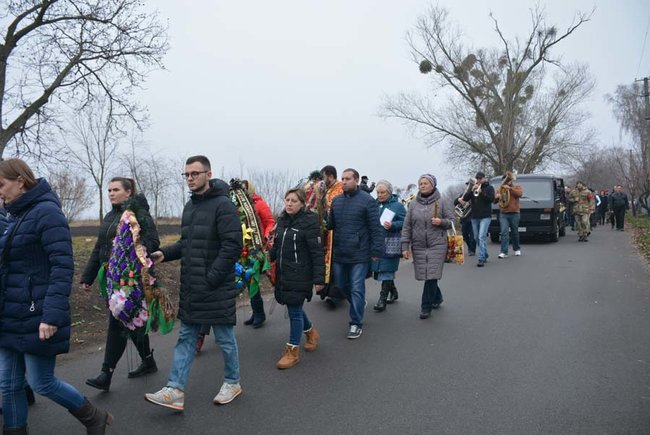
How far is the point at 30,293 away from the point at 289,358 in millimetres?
2456

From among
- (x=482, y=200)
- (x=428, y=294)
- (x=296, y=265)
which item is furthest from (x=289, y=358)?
(x=482, y=200)

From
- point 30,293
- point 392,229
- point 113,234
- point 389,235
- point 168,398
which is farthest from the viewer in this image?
point 389,235

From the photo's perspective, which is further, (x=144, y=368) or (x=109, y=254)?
(x=144, y=368)

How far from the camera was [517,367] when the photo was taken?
4504 mm

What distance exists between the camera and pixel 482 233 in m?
10.8

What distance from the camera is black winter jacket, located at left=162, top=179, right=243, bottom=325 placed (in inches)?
150

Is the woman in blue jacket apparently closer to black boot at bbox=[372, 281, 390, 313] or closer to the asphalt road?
the asphalt road

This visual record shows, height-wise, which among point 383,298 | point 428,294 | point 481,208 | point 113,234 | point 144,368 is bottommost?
point 144,368

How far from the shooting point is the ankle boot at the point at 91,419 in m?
3.25

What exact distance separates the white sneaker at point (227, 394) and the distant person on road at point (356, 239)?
76.2 inches

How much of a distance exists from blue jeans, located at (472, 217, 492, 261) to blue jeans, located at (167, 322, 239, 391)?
777 cm

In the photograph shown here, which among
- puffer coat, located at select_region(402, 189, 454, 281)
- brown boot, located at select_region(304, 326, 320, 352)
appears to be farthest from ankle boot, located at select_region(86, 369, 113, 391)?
puffer coat, located at select_region(402, 189, 454, 281)

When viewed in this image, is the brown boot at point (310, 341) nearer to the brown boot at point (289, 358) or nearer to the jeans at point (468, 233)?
the brown boot at point (289, 358)

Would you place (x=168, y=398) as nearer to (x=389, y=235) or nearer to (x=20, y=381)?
(x=20, y=381)
